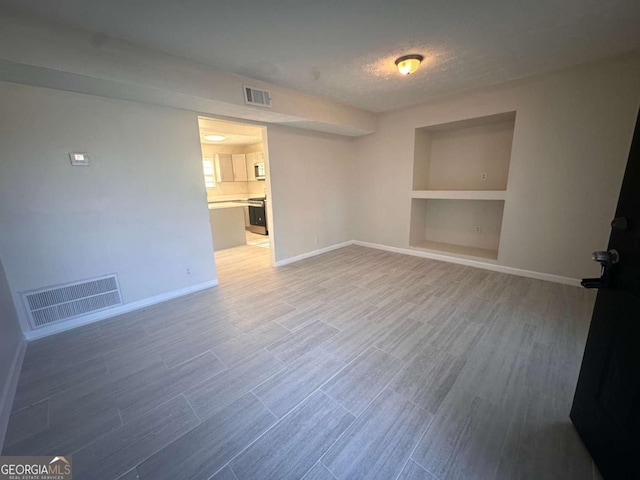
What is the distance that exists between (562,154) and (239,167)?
732 centimetres

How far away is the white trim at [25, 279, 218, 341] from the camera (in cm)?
252

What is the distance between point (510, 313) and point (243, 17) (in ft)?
12.3

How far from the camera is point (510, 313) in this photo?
272 cm

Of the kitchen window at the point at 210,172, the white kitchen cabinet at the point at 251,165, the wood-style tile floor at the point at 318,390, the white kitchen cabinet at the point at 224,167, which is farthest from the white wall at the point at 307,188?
the kitchen window at the point at 210,172

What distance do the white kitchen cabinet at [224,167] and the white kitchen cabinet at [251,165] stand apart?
1.71 ft

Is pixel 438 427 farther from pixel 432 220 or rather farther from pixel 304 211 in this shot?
pixel 432 220

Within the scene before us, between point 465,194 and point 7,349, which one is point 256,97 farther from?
point 465,194

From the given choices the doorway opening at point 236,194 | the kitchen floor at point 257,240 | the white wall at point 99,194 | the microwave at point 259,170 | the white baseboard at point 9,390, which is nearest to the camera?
the white baseboard at point 9,390

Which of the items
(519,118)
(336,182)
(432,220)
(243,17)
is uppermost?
(243,17)

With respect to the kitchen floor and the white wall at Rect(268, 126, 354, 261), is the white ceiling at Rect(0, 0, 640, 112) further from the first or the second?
the kitchen floor

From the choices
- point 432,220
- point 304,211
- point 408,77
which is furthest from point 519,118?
point 304,211

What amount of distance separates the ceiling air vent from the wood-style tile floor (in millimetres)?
2455

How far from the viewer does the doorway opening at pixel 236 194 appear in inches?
219

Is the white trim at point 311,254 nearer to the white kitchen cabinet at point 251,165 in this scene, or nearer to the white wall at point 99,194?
the white wall at point 99,194
